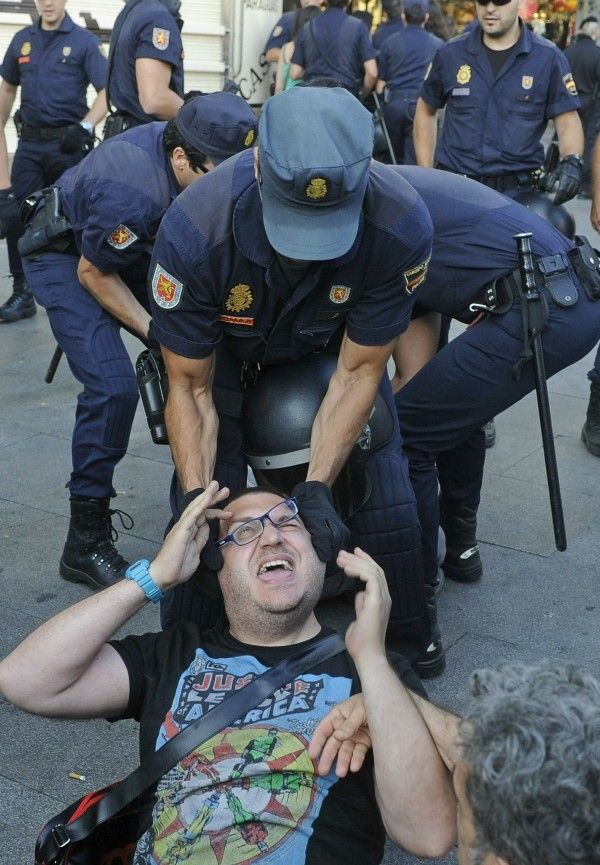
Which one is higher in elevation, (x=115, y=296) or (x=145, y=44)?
(x=145, y=44)

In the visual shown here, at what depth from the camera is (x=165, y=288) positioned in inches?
117

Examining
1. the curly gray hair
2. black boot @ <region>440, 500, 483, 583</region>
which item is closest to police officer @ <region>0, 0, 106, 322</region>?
black boot @ <region>440, 500, 483, 583</region>

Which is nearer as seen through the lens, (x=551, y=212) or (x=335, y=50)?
(x=551, y=212)

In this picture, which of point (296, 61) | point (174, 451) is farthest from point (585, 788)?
point (296, 61)

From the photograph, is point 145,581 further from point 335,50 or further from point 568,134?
point 335,50

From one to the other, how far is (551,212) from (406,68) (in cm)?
555

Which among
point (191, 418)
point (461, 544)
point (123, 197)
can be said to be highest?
point (123, 197)

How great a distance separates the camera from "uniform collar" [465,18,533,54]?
575cm

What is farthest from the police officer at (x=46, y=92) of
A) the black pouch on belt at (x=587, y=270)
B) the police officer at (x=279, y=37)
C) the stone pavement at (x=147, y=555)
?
the police officer at (x=279, y=37)

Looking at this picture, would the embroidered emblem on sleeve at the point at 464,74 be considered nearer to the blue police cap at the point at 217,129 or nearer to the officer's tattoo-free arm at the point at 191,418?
the blue police cap at the point at 217,129

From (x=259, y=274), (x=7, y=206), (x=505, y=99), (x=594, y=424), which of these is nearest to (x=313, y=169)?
(x=259, y=274)

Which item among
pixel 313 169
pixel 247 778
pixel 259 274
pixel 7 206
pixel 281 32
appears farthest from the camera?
pixel 281 32

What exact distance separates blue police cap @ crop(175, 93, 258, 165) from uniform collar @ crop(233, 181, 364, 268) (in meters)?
1.03

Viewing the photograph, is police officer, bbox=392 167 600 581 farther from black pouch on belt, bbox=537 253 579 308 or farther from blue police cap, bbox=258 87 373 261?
blue police cap, bbox=258 87 373 261
